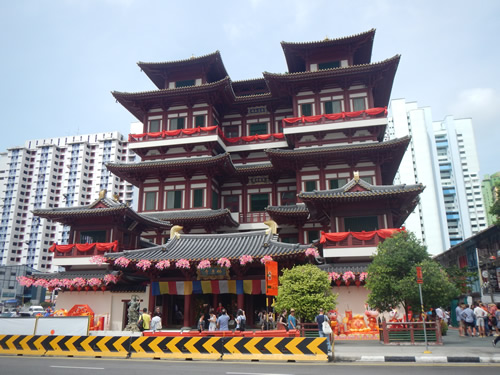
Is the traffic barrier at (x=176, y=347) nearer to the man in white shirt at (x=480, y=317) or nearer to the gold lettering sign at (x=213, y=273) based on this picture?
the gold lettering sign at (x=213, y=273)

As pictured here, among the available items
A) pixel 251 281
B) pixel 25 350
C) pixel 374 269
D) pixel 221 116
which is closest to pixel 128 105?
pixel 221 116

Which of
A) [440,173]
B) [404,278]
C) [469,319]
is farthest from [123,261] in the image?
[440,173]

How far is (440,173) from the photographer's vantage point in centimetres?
9925

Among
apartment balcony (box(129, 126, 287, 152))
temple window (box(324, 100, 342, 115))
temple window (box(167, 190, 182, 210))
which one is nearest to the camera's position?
temple window (box(324, 100, 342, 115))

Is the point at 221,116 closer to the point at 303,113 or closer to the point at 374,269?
the point at 303,113

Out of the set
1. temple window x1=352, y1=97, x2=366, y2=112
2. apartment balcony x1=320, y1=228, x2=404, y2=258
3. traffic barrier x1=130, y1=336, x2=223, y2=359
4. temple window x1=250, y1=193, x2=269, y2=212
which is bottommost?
traffic barrier x1=130, y1=336, x2=223, y2=359

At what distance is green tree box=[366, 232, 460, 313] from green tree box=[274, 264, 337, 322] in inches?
96.4

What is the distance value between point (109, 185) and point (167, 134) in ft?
290

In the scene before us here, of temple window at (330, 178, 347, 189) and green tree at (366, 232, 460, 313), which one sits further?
temple window at (330, 178, 347, 189)

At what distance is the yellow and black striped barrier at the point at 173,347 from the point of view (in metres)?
15.1

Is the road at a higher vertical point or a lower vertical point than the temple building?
lower

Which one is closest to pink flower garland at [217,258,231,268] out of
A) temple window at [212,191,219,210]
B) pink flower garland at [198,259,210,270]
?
pink flower garland at [198,259,210,270]

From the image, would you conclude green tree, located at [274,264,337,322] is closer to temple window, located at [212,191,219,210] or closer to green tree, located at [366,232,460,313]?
green tree, located at [366,232,460,313]

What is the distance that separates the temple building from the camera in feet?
84.4
